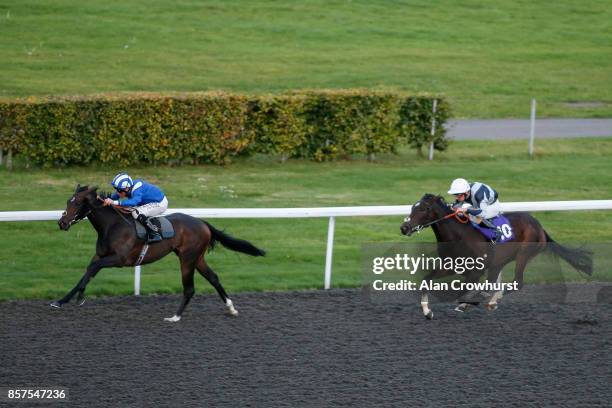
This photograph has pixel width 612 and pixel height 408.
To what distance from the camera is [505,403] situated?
6.61 m

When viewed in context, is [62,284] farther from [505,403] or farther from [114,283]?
[505,403]

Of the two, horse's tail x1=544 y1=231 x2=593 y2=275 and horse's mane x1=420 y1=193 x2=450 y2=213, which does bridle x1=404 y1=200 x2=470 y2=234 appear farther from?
horse's tail x1=544 y1=231 x2=593 y2=275

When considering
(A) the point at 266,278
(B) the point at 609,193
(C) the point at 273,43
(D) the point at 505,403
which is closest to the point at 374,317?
(A) the point at 266,278

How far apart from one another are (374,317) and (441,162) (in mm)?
7679

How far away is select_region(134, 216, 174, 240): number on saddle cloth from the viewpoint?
838cm

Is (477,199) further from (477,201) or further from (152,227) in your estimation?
(152,227)

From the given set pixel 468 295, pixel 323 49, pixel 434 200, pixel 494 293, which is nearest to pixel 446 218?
pixel 434 200

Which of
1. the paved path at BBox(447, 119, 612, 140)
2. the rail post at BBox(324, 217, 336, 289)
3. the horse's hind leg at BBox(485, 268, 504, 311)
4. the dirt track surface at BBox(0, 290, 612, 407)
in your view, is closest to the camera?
the dirt track surface at BBox(0, 290, 612, 407)

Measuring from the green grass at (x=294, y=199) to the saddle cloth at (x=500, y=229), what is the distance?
126 cm

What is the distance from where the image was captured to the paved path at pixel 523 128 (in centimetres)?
1855

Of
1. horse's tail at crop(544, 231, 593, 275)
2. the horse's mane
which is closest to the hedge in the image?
horse's tail at crop(544, 231, 593, 275)

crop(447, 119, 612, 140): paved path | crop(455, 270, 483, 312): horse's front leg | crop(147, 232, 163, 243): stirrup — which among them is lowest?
crop(455, 270, 483, 312): horse's front leg

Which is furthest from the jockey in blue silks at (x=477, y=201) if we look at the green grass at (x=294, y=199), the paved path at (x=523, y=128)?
the paved path at (x=523, y=128)

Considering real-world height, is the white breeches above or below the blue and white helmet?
below
